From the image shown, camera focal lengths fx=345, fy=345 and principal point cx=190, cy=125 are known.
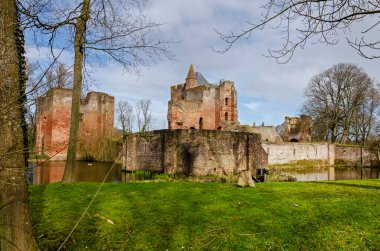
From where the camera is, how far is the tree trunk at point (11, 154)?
12.2 ft

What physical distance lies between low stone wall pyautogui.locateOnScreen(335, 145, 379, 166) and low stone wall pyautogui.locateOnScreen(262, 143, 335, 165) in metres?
1.11

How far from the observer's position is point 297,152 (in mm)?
35188

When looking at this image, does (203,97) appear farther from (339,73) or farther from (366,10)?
(366,10)

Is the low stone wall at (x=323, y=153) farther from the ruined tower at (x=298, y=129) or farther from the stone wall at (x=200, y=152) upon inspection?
the stone wall at (x=200, y=152)

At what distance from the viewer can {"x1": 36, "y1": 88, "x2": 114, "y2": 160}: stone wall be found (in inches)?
1289

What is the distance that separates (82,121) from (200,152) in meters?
21.7

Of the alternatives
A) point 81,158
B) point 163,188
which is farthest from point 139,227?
point 81,158

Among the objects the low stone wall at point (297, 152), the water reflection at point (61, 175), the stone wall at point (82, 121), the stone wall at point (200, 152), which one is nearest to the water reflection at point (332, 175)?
the stone wall at point (200, 152)

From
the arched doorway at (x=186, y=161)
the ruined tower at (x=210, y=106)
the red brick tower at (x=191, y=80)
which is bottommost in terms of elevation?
the arched doorway at (x=186, y=161)

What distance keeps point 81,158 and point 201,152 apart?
57.7 feet

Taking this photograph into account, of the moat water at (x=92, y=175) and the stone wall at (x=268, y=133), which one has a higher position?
the stone wall at (x=268, y=133)

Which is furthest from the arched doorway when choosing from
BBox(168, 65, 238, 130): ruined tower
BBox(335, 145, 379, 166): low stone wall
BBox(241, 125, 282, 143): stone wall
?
BBox(335, 145, 379, 166): low stone wall

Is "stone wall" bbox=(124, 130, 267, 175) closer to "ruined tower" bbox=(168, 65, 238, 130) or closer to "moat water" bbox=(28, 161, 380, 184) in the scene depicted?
"moat water" bbox=(28, 161, 380, 184)

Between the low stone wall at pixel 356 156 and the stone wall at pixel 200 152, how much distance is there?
19.1 meters
